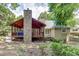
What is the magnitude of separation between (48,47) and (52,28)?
0.21m

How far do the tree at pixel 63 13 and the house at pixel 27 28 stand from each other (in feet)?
0.54

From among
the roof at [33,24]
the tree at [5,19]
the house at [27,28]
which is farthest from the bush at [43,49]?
the tree at [5,19]

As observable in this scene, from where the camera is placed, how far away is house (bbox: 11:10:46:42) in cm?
226

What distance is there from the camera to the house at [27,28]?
2.26 meters

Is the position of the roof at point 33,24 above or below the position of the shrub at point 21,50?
above

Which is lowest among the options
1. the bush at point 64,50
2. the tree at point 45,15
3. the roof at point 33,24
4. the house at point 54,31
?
the bush at point 64,50

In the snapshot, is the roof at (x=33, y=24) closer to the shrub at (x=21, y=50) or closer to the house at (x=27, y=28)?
the house at (x=27, y=28)

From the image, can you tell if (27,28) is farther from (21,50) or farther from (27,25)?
(21,50)

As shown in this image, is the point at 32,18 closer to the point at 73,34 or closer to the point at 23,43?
the point at 23,43

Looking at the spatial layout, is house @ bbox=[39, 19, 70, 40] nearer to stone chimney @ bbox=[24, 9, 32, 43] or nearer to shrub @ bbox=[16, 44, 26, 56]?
stone chimney @ bbox=[24, 9, 32, 43]

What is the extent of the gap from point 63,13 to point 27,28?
41 centimetres

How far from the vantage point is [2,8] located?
2268mm

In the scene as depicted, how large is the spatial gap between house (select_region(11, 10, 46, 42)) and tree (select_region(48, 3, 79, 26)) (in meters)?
0.16

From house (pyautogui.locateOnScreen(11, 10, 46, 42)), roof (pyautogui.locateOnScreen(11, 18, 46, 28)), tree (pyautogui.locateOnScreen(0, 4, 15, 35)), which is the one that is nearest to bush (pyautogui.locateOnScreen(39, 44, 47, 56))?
house (pyautogui.locateOnScreen(11, 10, 46, 42))
